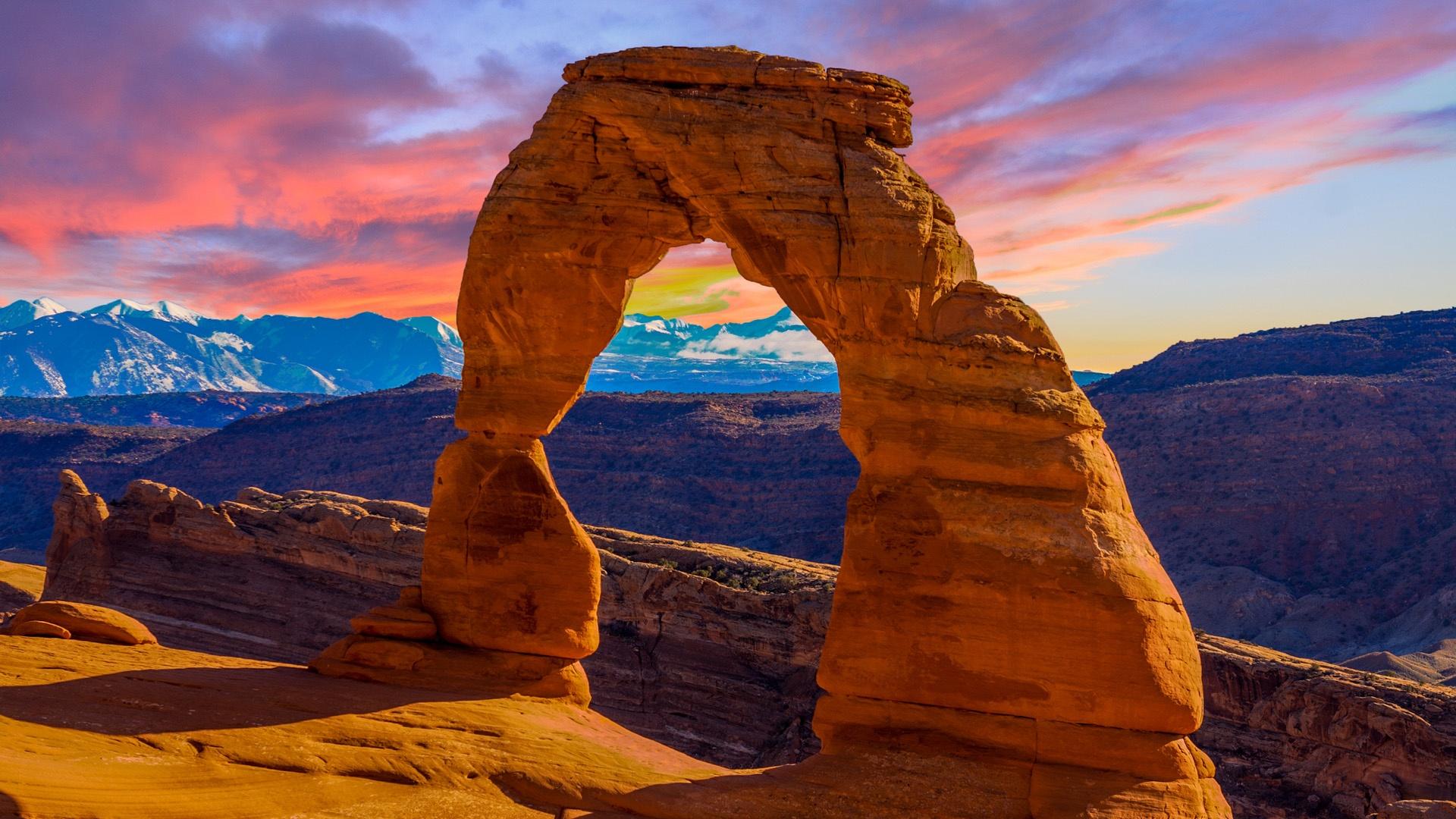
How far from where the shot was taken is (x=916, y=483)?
50.8 ft

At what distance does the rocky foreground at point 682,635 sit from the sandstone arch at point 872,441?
14.4m

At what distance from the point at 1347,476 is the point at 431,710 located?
63739 millimetres

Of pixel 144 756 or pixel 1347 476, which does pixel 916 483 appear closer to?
pixel 144 756

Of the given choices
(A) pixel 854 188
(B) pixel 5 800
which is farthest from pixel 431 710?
(A) pixel 854 188

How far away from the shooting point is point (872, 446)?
15828mm

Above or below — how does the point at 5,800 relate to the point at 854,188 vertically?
below

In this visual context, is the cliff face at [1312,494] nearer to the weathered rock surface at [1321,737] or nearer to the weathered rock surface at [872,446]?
the weathered rock surface at [1321,737]

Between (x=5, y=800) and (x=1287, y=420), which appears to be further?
(x=1287, y=420)

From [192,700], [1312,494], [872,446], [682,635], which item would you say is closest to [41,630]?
[192,700]

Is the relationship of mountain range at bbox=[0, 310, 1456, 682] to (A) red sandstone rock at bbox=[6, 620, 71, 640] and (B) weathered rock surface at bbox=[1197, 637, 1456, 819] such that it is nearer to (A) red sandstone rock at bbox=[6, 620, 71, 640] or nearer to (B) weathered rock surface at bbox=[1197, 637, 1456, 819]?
(B) weathered rock surface at bbox=[1197, 637, 1456, 819]

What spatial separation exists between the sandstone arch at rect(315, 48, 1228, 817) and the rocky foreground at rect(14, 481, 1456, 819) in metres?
14.4

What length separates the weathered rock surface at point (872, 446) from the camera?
14.5 meters

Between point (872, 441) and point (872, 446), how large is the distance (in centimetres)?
7

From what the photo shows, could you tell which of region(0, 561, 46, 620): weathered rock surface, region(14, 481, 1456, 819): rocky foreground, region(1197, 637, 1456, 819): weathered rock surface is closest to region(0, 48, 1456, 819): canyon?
region(1197, 637, 1456, 819): weathered rock surface
